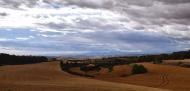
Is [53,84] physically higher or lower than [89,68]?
lower

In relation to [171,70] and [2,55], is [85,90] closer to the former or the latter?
[171,70]

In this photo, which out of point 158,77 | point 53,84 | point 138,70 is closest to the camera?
point 53,84

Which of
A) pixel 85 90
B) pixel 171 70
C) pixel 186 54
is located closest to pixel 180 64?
pixel 171 70

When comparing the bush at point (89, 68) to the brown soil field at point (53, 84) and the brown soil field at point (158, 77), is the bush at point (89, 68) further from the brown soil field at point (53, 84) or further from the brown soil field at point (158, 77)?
the brown soil field at point (53, 84)

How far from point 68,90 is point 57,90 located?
95 centimetres

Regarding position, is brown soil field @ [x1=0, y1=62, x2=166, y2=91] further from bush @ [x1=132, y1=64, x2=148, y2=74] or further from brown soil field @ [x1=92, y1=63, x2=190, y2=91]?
bush @ [x1=132, y1=64, x2=148, y2=74]

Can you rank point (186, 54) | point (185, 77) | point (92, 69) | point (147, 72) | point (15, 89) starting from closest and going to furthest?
point (15, 89) → point (185, 77) → point (147, 72) → point (92, 69) → point (186, 54)

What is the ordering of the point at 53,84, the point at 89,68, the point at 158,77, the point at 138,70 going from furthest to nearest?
the point at 89,68 < the point at 138,70 < the point at 158,77 < the point at 53,84

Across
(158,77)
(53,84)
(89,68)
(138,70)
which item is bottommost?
(158,77)

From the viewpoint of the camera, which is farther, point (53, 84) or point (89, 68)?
point (89, 68)

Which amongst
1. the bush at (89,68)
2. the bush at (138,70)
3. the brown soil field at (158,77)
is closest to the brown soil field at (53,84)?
the brown soil field at (158,77)

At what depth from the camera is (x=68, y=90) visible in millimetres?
28859

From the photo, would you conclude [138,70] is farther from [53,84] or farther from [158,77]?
[53,84]

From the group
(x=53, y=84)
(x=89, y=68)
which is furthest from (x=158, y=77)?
(x=53, y=84)
